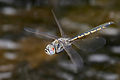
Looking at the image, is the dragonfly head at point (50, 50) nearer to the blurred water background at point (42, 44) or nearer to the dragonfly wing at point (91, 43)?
the dragonfly wing at point (91, 43)

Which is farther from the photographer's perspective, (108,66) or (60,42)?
(108,66)

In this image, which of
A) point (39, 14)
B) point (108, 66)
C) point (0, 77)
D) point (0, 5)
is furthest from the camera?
point (0, 5)

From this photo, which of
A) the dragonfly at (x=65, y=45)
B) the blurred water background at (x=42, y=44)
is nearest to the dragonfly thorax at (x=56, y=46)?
the dragonfly at (x=65, y=45)

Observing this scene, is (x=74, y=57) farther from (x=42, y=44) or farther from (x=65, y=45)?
(x=42, y=44)

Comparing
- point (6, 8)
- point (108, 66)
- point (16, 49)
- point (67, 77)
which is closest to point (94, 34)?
point (67, 77)

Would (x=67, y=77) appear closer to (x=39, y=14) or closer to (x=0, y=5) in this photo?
(x=39, y=14)

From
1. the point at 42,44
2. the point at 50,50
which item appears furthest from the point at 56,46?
the point at 42,44
